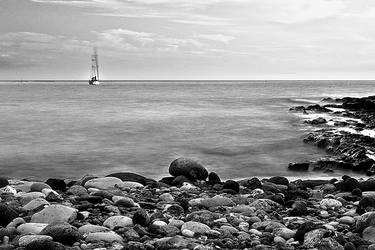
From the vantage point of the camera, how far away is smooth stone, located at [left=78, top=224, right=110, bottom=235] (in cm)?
411

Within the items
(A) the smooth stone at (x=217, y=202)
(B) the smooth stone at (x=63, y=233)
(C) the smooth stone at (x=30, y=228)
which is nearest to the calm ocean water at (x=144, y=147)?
(A) the smooth stone at (x=217, y=202)

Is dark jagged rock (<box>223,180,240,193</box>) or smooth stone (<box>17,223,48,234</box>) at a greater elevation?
smooth stone (<box>17,223,48,234</box>)

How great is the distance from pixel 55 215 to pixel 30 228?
0.36m

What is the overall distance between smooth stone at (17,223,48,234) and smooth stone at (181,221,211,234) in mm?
1318

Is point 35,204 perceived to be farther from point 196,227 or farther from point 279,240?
point 279,240

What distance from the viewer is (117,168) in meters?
10.8

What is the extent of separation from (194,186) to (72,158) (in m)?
6.05

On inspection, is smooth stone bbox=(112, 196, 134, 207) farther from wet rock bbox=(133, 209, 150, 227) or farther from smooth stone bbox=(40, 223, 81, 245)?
smooth stone bbox=(40, 223, 81, 245)

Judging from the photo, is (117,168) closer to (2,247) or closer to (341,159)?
(341,159)

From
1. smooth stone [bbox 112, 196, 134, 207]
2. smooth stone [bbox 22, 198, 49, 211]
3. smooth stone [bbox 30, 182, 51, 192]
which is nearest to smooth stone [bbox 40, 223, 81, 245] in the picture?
smooth stone [bbox 22, 198, 49, 211]

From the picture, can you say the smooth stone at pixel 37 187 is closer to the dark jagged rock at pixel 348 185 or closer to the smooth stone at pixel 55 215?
the smooth stone at pixel 55 215

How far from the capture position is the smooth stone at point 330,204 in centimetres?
547

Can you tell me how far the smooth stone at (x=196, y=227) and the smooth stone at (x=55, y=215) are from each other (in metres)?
1.12

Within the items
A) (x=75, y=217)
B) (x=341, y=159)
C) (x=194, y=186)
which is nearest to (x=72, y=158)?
(x=194, y=186)
